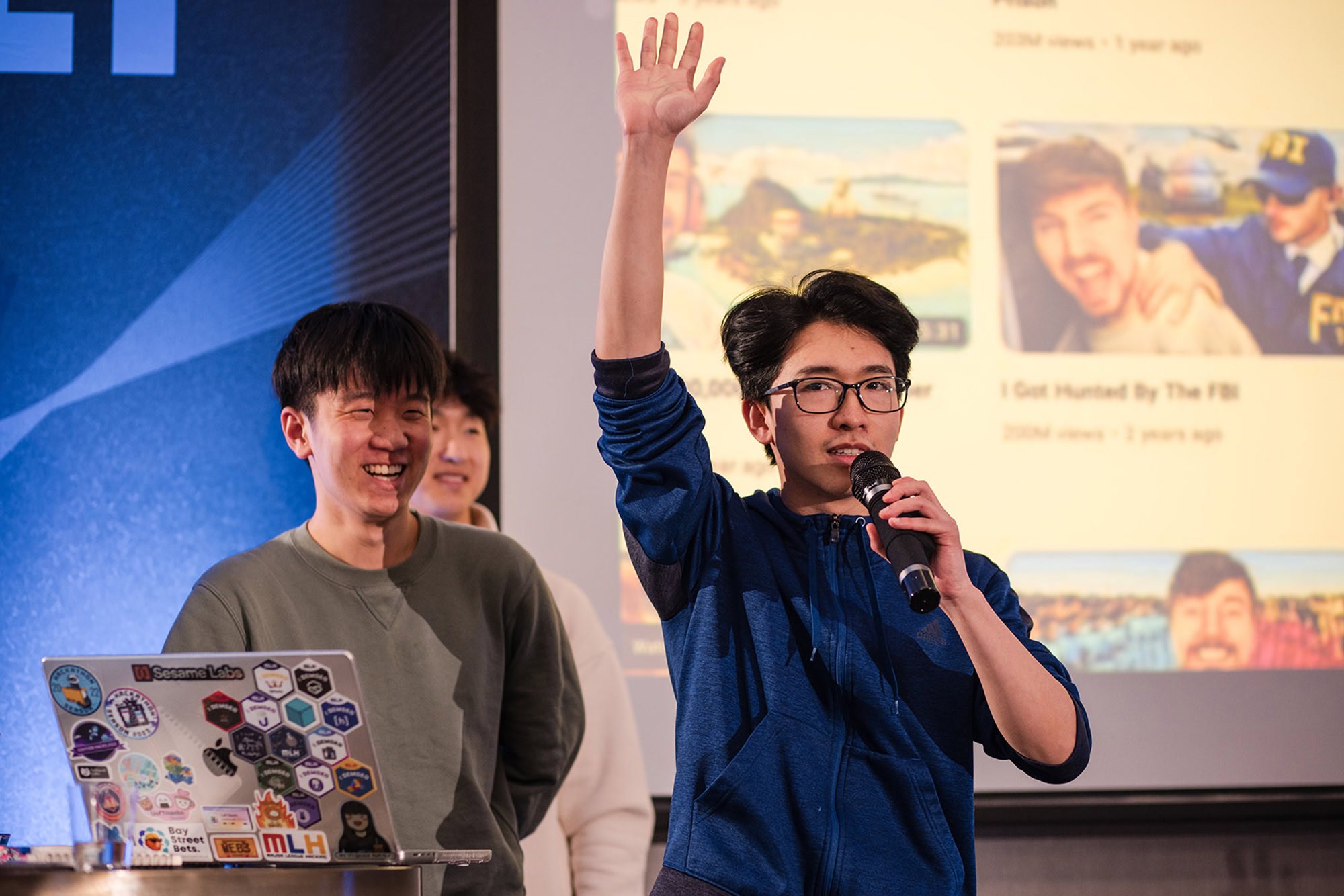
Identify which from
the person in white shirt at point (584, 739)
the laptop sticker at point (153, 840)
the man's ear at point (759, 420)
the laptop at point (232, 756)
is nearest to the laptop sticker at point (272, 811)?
the laptop at point (232, 756)

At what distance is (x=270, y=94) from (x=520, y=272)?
0.79 metres

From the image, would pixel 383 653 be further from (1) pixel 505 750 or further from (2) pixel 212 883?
(2) pixel 212 883

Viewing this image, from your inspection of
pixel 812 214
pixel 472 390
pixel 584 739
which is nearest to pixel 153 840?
pixel 584 739

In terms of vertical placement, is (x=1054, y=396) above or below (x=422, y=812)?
above

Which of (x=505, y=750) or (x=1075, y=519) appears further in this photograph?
(x=1075, y=519)

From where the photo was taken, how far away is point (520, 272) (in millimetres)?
2697

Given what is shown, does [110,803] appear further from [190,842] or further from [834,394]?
[834,394]

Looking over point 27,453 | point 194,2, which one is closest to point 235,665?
point 27,453

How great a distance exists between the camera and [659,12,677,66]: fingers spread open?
130 cm

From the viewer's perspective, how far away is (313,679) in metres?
1.10

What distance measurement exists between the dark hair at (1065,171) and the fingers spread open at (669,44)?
168cm

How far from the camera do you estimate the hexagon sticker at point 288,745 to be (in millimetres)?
1118

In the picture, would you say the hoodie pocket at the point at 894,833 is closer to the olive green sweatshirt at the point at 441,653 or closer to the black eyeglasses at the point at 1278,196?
the olive green sweatshirt at the point at 441,653

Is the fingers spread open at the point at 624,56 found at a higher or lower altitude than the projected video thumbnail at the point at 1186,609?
higher
